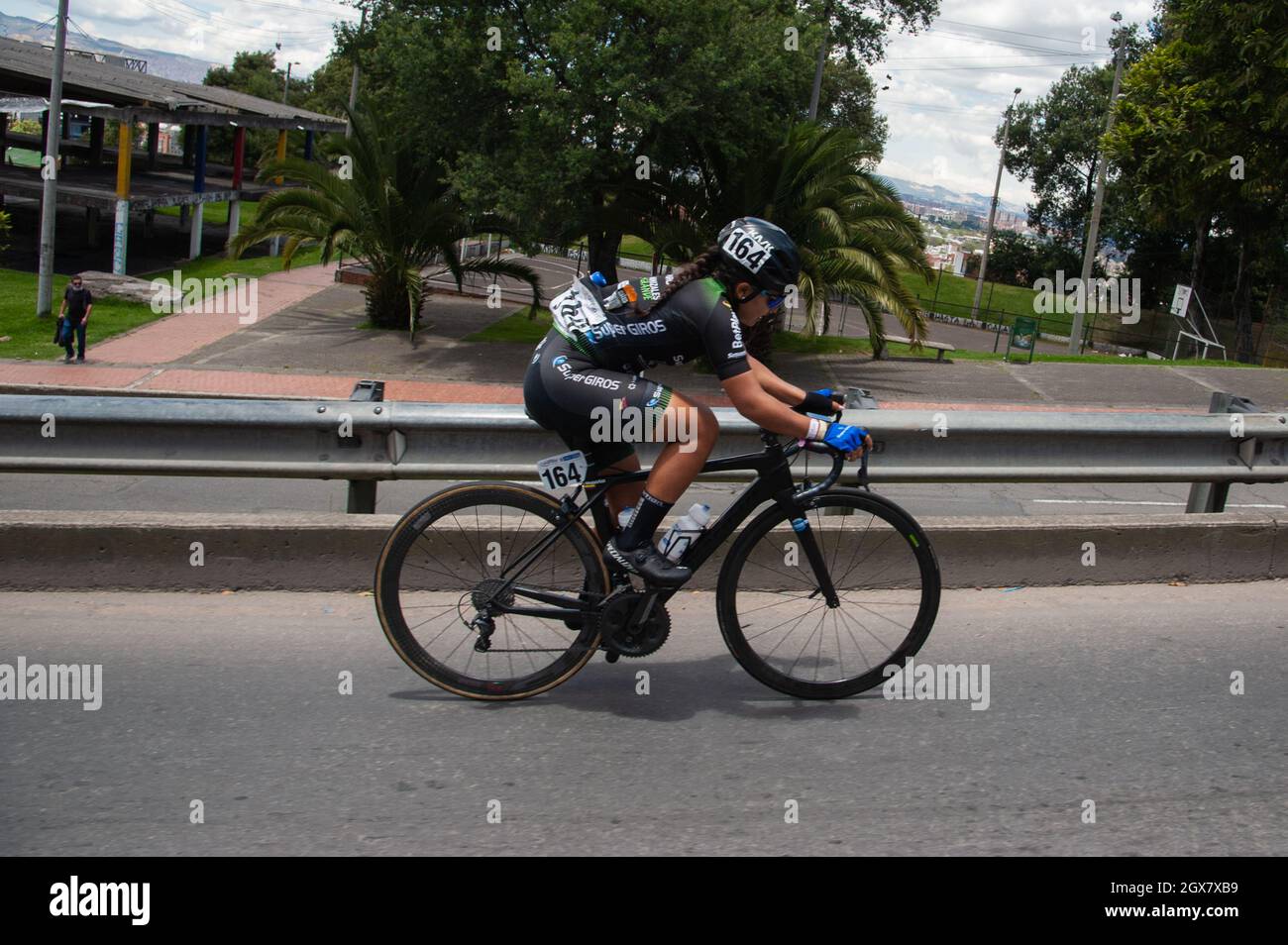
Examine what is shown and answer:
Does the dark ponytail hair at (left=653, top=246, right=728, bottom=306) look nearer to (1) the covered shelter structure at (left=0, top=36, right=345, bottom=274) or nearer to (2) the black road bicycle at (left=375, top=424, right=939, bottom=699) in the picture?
(2) the black road bicycle at (left=375, top=424, right=939, bottom=699)

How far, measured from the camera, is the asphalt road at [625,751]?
3.59 meters

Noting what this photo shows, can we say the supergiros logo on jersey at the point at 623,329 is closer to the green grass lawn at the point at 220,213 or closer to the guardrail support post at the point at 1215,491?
the guardrail support post at the point at 1215,491

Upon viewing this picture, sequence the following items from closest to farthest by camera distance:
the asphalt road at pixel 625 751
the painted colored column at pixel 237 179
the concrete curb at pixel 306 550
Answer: the asphalt road at pixel 625 751 → the concrete curb at pixel 306 550 → the painted colored column at pixel 237 179

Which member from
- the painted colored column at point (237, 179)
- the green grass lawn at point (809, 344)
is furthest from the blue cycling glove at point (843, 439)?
the painted colored column at point (237, 179)

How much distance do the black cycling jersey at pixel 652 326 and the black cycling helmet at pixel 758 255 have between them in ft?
0.36

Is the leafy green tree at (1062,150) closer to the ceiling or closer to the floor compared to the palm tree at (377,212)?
closer to the ceiling

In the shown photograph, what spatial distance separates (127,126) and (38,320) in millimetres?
8524

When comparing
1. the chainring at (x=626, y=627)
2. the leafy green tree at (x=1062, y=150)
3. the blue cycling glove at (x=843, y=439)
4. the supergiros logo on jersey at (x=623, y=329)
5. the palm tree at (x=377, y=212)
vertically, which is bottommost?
the chainring at (x=626, y=627)

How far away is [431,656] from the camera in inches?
181

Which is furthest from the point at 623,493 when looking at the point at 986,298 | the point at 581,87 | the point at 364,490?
the point at 986,298

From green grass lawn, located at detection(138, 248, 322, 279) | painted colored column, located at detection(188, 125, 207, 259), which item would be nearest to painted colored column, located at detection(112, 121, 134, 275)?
green grass lawn, located at detection(138, 248, 322, 279)

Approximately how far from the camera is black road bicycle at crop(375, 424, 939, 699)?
452 cm

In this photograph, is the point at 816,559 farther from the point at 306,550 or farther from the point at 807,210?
the point at 807,210
